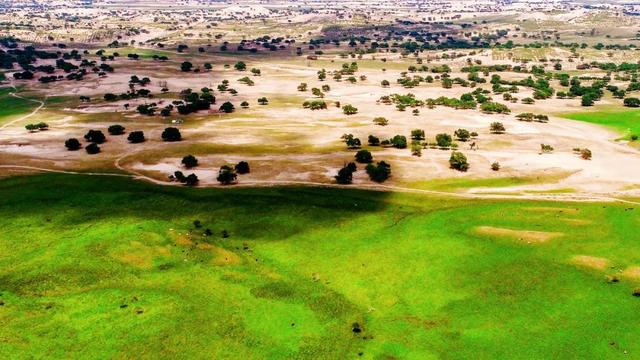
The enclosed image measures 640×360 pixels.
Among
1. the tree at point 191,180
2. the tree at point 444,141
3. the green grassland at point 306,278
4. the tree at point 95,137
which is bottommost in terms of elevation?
the green grassland at point 306,278

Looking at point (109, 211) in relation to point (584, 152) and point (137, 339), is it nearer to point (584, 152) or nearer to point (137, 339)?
point (137, 339)

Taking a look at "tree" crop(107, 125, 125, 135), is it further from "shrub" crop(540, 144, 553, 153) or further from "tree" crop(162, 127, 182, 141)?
"shrub" crop(540, 144, 553, 153)

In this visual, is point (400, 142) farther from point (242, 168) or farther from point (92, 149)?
point (92, 149)

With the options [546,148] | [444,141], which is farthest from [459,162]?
[546,148]

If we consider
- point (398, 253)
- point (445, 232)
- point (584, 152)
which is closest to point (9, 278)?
point (398, 253)

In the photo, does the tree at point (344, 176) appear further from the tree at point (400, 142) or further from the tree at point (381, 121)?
the tree at point (381, 121)

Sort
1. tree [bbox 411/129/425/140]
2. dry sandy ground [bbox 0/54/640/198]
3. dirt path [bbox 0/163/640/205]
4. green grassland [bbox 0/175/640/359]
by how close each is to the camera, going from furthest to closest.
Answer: tree [bbox 411/129/425/140]
dry sandy ground [bbox 0/54/640/198]
dirt path [bbox 0/163/640/205]
green grassland [bbox 0/175/640/359]

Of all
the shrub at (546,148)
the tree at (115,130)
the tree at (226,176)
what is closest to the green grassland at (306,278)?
the tree at (226,176)

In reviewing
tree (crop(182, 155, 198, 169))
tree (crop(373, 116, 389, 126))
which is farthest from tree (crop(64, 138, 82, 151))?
tree (crop(373, 116, 389, 126))
